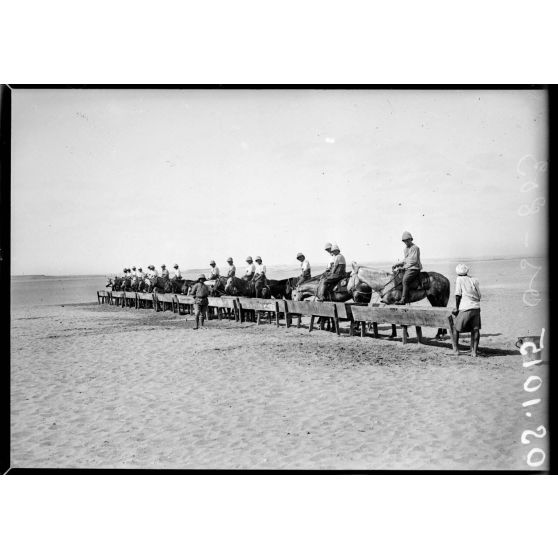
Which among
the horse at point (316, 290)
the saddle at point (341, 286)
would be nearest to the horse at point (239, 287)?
the horse at point (316, 290)

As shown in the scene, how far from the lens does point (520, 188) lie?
5746mm

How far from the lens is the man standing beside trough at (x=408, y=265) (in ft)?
21.1

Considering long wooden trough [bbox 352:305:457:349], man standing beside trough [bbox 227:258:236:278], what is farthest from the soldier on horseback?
long wooden trough [bbox 352:305:457:349]

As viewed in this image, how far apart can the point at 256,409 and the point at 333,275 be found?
11.1ft

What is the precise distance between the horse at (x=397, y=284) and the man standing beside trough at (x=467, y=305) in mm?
1160

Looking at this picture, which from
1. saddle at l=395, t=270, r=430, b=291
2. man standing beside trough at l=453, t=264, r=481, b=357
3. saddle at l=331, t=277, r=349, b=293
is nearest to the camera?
man standing beside trough at l=453, t=264, r=481, b=357

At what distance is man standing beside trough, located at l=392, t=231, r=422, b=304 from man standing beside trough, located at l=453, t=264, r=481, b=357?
1.92 feet

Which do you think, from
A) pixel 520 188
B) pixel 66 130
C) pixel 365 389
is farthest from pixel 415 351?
pixel 66 130

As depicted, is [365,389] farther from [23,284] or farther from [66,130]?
[66,130]

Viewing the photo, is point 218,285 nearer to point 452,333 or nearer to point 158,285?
point 158,285

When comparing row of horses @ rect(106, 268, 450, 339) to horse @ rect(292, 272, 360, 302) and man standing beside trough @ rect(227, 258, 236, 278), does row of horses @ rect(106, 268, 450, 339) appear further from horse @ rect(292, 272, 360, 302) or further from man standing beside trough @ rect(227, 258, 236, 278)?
A: man standing beside trough @ rect(227, 258, 236, 278)

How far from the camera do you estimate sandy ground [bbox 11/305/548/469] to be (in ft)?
17.1

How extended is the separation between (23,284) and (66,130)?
1.88 m

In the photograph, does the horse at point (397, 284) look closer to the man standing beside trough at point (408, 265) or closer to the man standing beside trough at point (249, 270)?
the man standing beside trough at point (408, 265)
